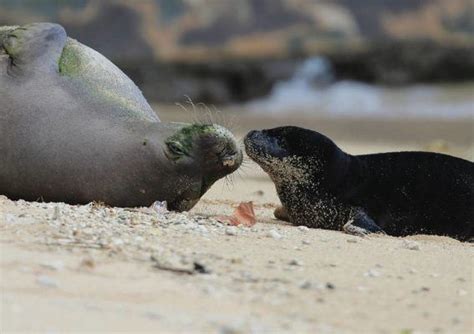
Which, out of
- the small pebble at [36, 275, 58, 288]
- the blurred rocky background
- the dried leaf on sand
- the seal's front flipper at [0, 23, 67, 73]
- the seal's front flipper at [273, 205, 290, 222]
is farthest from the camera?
the blurred rocky background

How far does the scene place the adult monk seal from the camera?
559cm

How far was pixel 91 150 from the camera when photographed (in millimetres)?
5625

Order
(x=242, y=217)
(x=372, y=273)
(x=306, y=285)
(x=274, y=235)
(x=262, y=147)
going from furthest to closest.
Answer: (x=262, y=147) → (x=242, y=217) → (x=274, y=235) → (x=372, y=273) → (x=306, y=285)

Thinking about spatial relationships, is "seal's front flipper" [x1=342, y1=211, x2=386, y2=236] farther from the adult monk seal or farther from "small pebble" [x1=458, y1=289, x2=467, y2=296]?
"small pebble" [x1=458, y1=289, x2=467, y2=296]

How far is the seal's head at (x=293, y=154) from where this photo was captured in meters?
5.95

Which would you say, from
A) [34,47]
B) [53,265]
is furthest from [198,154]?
[53,265]

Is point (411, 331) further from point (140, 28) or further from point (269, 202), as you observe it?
point (140, 28)

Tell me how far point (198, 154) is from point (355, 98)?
1645 cm

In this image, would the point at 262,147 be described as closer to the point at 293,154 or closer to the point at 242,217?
the point at 293,154

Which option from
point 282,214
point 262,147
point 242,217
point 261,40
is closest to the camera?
point 242,217

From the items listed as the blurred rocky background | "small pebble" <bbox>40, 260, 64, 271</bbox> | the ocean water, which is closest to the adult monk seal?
"small pebble" <bbox>40, 260, 64, 271</bbox>

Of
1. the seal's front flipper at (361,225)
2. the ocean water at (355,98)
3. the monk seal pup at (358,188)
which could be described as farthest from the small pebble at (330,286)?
the ocean water at (355,98)

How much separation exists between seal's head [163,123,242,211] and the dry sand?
219 millimetres

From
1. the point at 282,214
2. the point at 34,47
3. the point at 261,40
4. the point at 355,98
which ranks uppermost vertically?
the point at 261,40
